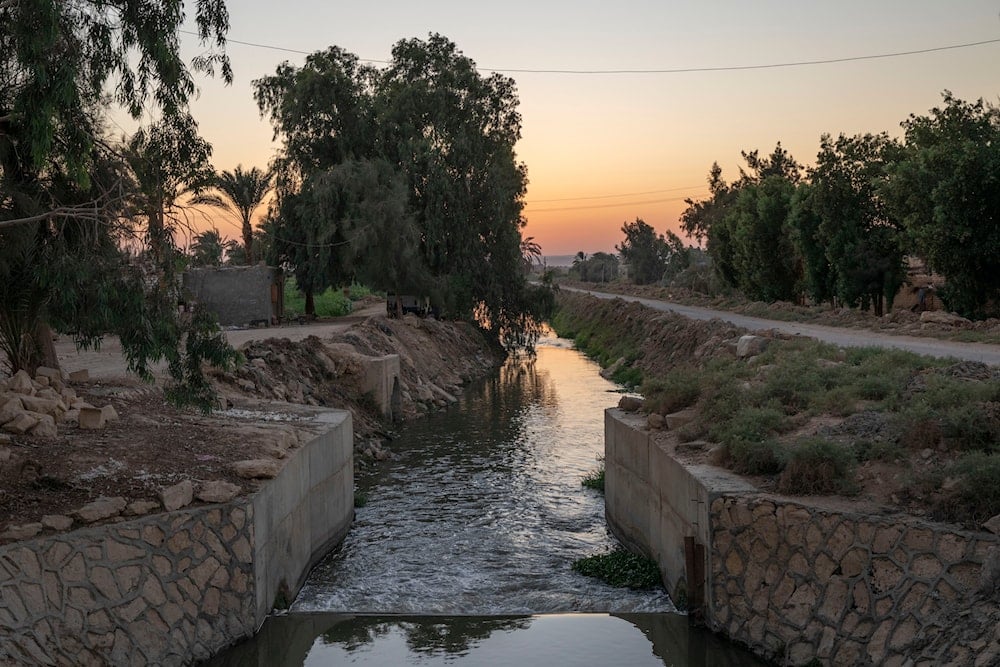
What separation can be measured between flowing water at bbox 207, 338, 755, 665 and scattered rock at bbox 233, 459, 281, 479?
1.85 metres

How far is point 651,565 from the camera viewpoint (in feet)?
45.2

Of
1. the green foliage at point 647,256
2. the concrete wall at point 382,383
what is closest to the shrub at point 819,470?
the concrete wall at point 382,383

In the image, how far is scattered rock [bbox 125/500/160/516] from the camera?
409 inches

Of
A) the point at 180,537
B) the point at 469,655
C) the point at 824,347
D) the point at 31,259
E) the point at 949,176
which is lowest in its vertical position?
the point at 469,655

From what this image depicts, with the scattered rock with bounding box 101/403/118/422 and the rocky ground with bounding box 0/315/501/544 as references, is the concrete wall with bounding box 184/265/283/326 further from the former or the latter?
the scattered rock with bounding box 101/403/118/422

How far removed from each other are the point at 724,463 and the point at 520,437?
1364 cm

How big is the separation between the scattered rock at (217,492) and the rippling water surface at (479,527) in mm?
2349

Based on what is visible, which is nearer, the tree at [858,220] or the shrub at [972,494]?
the shrub at [972,494]

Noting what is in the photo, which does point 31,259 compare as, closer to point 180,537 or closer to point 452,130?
point 180,537

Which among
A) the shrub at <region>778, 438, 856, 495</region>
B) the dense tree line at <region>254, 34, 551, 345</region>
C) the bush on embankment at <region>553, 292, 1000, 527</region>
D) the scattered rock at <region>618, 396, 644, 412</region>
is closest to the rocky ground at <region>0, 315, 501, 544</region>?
the scattered rock at <region>618, 396, 644, 412</region>

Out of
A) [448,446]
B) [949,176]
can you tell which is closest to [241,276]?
[448,446]

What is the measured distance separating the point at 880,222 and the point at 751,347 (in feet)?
67.4

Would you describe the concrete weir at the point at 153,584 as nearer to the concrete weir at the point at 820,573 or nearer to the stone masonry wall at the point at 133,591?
the stone masonry wall at the point at 133,591

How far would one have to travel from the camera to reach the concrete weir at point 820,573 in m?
8.48
